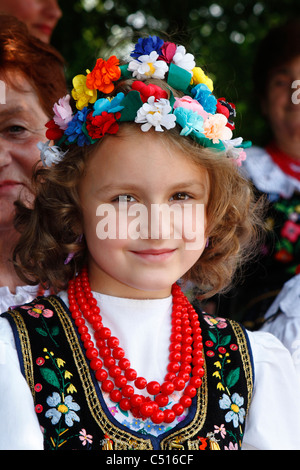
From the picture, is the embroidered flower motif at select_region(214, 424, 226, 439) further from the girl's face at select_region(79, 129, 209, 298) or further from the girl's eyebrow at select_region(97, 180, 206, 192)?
the girl's eyebrow at select_region(97, 180, 206, 192)

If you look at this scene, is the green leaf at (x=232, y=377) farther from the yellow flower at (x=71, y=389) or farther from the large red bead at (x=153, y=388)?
the yellow flower at (x=71, y=389)

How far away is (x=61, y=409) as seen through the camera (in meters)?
1.50

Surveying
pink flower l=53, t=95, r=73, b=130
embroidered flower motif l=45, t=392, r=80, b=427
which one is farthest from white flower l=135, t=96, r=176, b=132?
embroidered flower motif l=45, t=392, r=80, b=427

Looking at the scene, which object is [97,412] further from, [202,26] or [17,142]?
[202,26]

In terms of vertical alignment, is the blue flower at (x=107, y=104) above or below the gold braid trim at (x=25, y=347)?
above

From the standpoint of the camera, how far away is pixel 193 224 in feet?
5.32

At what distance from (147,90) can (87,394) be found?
0.77 meters

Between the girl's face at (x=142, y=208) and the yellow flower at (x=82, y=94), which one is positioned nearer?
the girl's face at (x=142, y=208)

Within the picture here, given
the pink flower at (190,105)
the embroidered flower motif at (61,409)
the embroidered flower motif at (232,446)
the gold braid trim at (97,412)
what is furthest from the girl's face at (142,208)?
the embroidered flower motif at (232,446)

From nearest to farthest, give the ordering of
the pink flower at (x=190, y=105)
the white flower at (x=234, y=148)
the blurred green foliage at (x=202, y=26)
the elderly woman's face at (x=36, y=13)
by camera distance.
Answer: the pink flower at (x=190, y=105), the white flower at (x=234, y=148), the elderly woman's face at (x=36, y=13), the blurred green foliage at (x=202, y=26)

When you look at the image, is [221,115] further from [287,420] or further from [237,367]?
[287,420]

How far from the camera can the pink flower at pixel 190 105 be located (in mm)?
1593

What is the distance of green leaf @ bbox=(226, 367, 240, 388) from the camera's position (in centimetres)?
167

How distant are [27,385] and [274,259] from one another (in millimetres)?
1465
